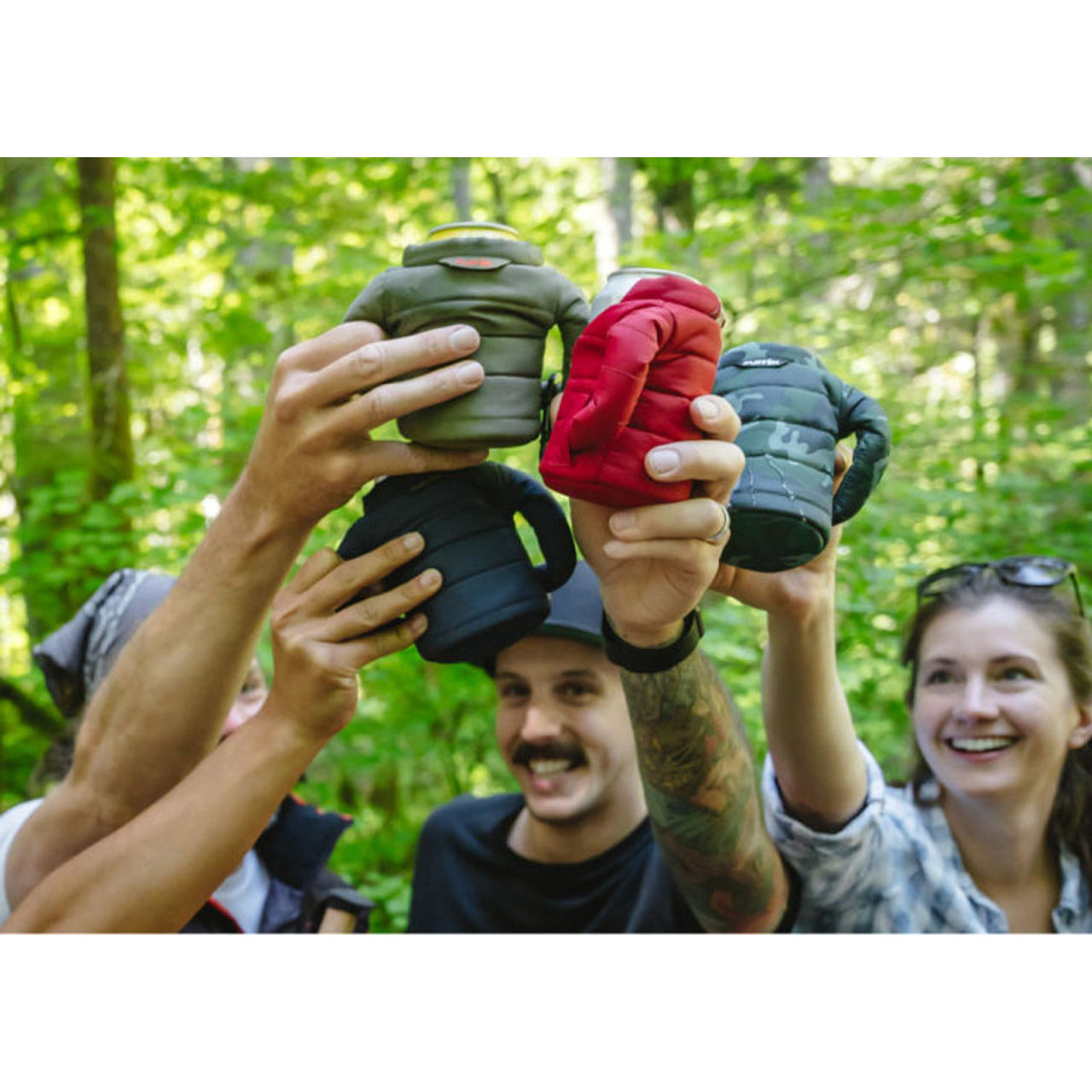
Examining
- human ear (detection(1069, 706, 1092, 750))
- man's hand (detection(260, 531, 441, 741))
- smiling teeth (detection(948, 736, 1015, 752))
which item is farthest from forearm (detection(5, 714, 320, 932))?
human ear (detection(1069, 706, 1092, 750))

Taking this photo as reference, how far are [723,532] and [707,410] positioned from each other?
0.51 ft

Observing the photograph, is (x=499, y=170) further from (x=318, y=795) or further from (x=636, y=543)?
(x=636, y=543)

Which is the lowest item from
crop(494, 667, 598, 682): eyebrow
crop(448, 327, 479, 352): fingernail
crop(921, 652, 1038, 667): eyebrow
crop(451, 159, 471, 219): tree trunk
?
crop(921, 652, 1038, 667): eyebrow

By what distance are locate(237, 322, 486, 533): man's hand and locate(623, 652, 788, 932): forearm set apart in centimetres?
52

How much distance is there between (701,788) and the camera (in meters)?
1.57

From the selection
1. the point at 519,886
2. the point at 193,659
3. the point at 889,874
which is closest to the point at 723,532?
the point at 193,659

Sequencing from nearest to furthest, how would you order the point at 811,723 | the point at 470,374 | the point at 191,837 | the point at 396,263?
→ 1. the point at 470,374
2. the point at 191,837
3. the point at 811,723
4. the point at 396,263

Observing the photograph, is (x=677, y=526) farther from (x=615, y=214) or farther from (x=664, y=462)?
(x=615, y=214)

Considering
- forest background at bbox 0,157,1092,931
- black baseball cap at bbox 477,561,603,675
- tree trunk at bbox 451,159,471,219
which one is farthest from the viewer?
tree trunk at bbox 451,159,471,219

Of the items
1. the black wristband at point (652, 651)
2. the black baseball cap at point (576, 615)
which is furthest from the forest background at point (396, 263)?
the black wristband at point (652, 651)

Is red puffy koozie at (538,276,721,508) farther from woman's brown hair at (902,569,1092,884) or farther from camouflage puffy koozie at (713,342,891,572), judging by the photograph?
woman's brown hair at (902,569,1092,884)

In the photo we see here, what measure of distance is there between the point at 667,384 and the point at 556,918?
1378mm

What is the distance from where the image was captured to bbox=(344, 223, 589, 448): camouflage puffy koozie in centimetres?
125

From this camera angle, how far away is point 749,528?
1.24 metres
